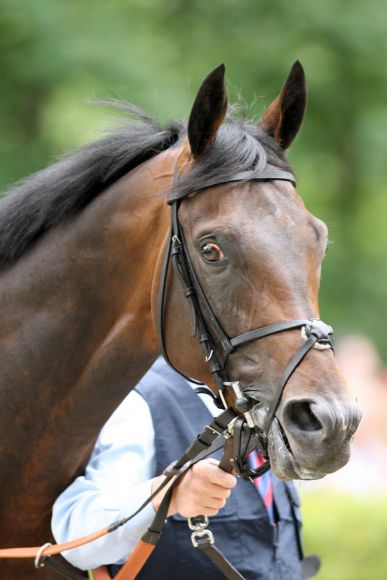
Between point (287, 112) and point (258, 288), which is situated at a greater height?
point (287, 112)

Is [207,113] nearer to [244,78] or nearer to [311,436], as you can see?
[311,436]

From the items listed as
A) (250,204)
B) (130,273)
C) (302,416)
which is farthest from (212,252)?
(302,416)

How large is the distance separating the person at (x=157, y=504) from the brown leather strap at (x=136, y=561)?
4 centimetres

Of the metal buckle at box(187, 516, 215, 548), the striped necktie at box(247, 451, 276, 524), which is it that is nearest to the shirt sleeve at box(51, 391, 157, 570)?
the metal buckle at box(187, 516, 215, 548)

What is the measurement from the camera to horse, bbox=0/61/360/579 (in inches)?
94.3

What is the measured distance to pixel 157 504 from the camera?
2.68 m

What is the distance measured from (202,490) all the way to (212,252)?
0.67 meters

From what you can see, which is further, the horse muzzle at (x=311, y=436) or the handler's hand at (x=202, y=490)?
the handler's hand at (x=202, y=490)

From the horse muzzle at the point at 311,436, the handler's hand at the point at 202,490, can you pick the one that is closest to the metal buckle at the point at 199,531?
the handler's hand at the point at 202,490

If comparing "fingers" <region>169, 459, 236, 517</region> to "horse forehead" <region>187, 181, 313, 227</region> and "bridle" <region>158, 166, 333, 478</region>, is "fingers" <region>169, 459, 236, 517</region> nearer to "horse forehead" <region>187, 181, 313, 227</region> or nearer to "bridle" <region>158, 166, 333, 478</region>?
"bridle" <region>158, 166, 333, 478</region>

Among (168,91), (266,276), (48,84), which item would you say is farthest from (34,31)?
(266,276)

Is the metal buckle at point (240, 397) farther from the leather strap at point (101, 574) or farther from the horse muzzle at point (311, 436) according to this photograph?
the leather strap at point (101, 574)

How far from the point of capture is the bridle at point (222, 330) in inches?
90.0

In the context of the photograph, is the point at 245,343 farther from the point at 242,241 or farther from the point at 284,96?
the point at 284,96
